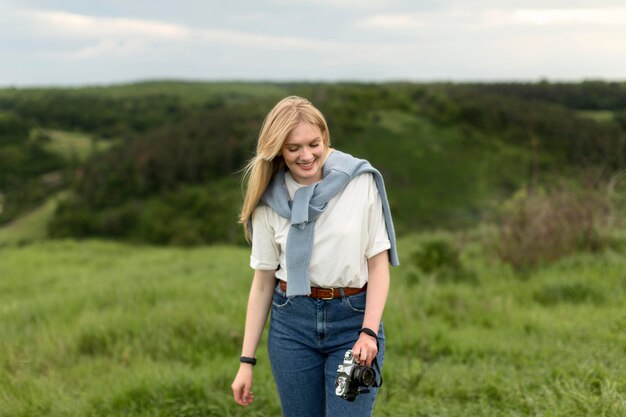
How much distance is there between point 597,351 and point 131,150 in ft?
227

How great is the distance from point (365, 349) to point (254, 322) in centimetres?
53

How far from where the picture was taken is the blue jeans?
203 centimetres

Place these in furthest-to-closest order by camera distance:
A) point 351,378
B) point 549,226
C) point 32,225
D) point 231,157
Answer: point 231,157
point 32,225
point 549,226
point 351,378

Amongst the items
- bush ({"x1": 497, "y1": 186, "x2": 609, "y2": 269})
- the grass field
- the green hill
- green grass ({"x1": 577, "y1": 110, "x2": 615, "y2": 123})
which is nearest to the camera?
the grass field

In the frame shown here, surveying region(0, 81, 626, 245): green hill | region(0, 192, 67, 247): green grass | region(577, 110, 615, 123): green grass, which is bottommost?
region(0, 192, 67, 247): green grass

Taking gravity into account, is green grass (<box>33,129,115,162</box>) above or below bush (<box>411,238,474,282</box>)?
below

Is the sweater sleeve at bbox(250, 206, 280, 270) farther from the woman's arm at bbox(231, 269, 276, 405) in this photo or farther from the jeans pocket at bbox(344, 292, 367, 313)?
the jeans pocket at bbox(344, 292, 367, 313)

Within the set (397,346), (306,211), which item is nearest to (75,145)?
(397,346)

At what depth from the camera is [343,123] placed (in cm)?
7656

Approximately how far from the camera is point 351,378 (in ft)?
6.15

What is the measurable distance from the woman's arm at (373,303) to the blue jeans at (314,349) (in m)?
0.08

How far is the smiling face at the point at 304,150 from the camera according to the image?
78.1 inches

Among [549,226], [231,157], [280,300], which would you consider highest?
[280,300]

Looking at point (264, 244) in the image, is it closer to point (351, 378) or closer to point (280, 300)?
point (280, 300)
